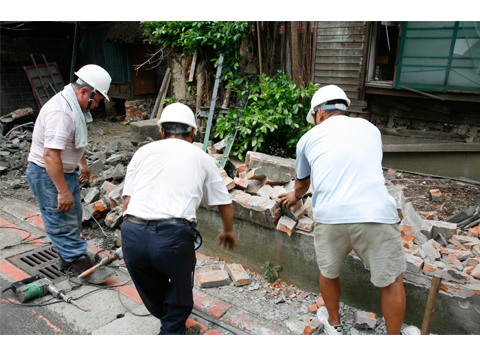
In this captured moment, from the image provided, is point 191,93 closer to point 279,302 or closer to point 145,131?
point 145,131

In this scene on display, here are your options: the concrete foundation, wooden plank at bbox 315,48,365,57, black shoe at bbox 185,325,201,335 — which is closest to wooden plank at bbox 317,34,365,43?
wooden plank at bbox 315,48,365,57

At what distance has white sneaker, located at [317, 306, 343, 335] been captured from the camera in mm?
2891

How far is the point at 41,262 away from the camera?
3994 millimetres

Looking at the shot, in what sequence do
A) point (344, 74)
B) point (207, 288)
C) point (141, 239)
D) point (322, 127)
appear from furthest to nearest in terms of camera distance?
point (344, 74), point (207, 288), point (322, 127), point (141, 239)

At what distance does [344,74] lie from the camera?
25.7ft

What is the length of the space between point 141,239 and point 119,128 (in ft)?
33.2

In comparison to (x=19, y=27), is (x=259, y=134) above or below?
below

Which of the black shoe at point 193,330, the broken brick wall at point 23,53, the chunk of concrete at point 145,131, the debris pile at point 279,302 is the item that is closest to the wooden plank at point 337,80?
the chunk of concrete at point 145,131

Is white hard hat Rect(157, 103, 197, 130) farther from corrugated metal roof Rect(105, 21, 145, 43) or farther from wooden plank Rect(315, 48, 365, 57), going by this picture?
corrugated metal roof Rect(105, 21, 145, 43)

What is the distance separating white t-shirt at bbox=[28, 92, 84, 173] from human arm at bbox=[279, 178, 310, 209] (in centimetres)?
216

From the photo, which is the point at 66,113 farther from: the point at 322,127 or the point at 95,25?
the point at 95,25

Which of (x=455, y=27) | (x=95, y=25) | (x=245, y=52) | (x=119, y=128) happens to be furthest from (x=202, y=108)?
(x=95, y=25)

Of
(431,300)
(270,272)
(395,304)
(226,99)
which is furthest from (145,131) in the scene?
(431,300)

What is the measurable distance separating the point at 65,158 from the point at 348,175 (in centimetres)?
267
